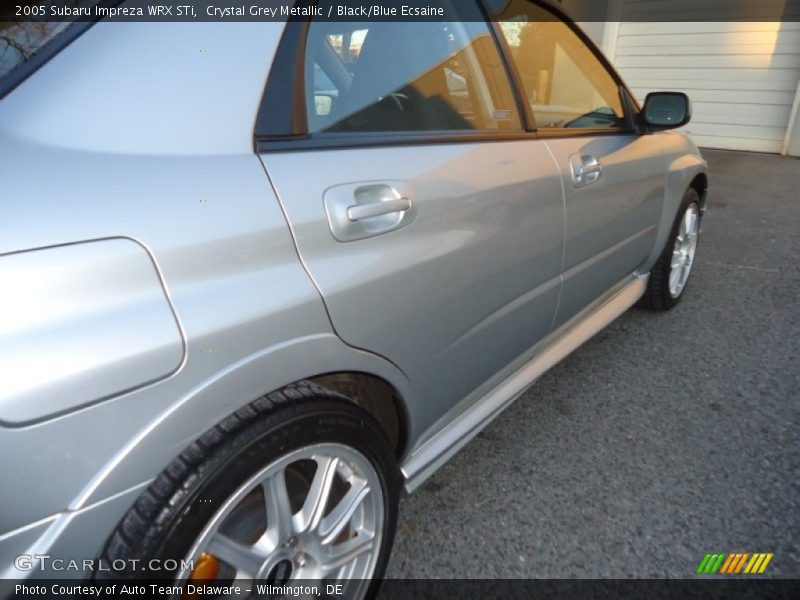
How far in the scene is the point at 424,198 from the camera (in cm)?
137

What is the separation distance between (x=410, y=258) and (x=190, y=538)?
758 mm

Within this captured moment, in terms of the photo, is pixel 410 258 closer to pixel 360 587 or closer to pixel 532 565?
pixel 360 587

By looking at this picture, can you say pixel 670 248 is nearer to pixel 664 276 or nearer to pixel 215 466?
pixel 664 276

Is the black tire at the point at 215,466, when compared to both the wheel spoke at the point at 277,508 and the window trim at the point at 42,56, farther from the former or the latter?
the window trim at the point at 42,56

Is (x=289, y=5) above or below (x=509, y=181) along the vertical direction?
above

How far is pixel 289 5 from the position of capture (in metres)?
1.22

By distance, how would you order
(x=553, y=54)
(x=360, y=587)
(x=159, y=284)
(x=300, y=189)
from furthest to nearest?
(x=553, y=54) → (x=360, y=587) → (x=300, y=189) → (x=159, y=284)

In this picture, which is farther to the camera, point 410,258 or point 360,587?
point 360,587

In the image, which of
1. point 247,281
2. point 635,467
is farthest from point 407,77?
point 635,467

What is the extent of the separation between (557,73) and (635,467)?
1659mm

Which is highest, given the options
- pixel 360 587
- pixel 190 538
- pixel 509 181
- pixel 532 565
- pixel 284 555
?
pixel 509 181

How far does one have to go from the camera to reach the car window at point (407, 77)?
4.46 feet

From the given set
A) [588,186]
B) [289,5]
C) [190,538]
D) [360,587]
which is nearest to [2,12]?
[289,5]

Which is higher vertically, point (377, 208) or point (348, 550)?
point (377, 208)
